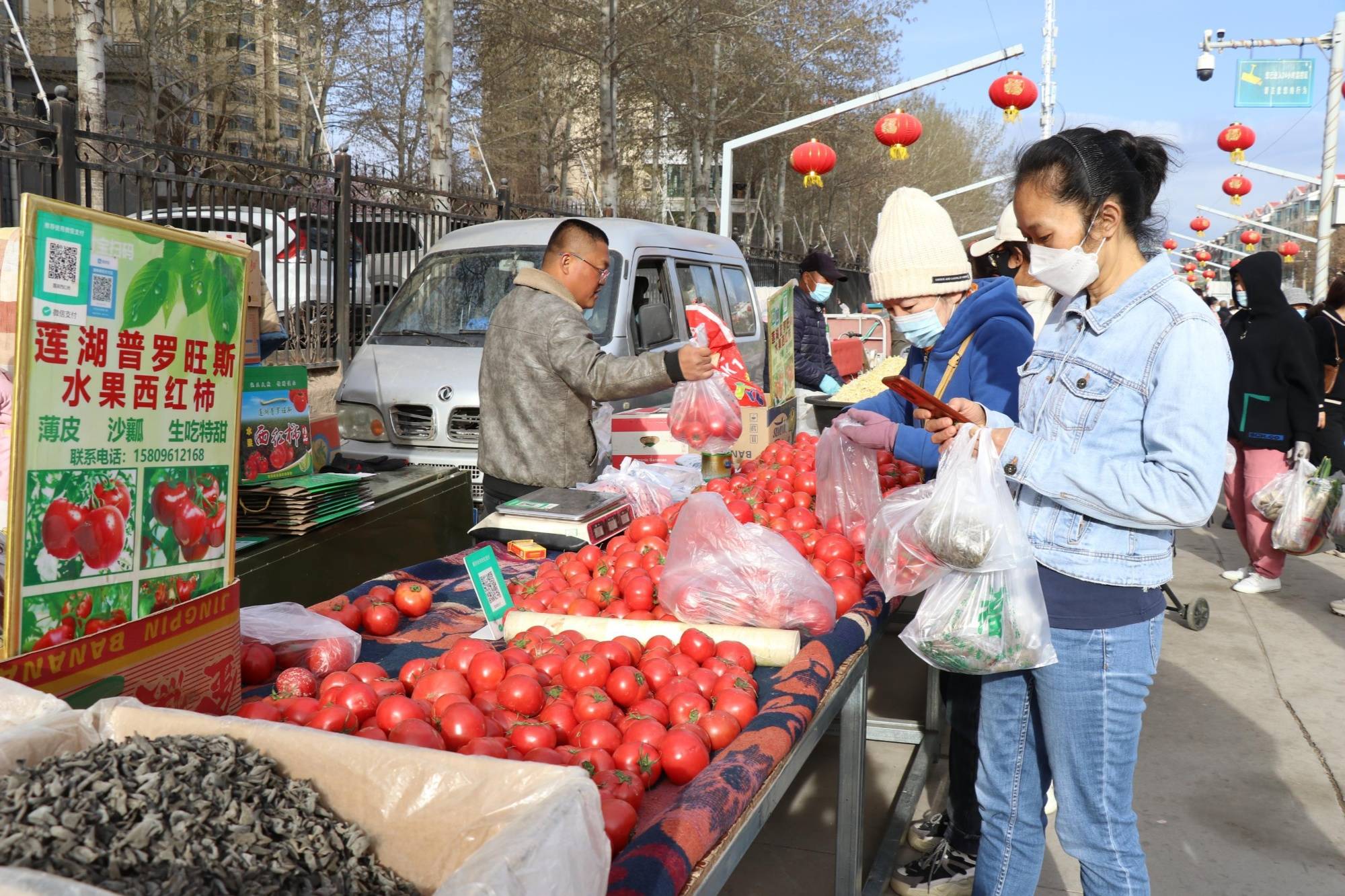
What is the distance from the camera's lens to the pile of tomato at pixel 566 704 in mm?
2068

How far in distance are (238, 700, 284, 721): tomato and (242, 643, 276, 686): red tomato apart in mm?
305

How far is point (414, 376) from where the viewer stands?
701cm

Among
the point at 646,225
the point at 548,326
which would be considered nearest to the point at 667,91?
the point at 646,225

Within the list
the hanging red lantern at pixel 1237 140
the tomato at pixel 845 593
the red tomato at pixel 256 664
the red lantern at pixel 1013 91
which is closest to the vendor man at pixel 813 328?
the tomato at pixel 845 593

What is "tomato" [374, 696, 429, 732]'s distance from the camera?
2129mm

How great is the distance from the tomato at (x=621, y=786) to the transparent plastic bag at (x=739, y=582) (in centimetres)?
97

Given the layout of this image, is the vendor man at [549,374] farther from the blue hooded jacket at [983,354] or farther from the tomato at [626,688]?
the tomato at [626,688]

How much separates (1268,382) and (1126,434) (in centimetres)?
542

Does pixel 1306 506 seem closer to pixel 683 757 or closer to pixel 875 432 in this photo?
pixel 875 432

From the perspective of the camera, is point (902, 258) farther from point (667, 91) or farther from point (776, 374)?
point (667, 91)

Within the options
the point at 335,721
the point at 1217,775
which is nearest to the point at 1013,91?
the point at 1217,775

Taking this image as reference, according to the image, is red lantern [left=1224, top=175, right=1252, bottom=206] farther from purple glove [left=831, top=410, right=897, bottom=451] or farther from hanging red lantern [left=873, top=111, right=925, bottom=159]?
purple glove [left=831, top=410, right=897, bottom=451]

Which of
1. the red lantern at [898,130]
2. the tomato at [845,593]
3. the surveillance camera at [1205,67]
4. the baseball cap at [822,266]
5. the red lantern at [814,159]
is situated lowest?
the tomato at [845,593]

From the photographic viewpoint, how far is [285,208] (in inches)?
347
